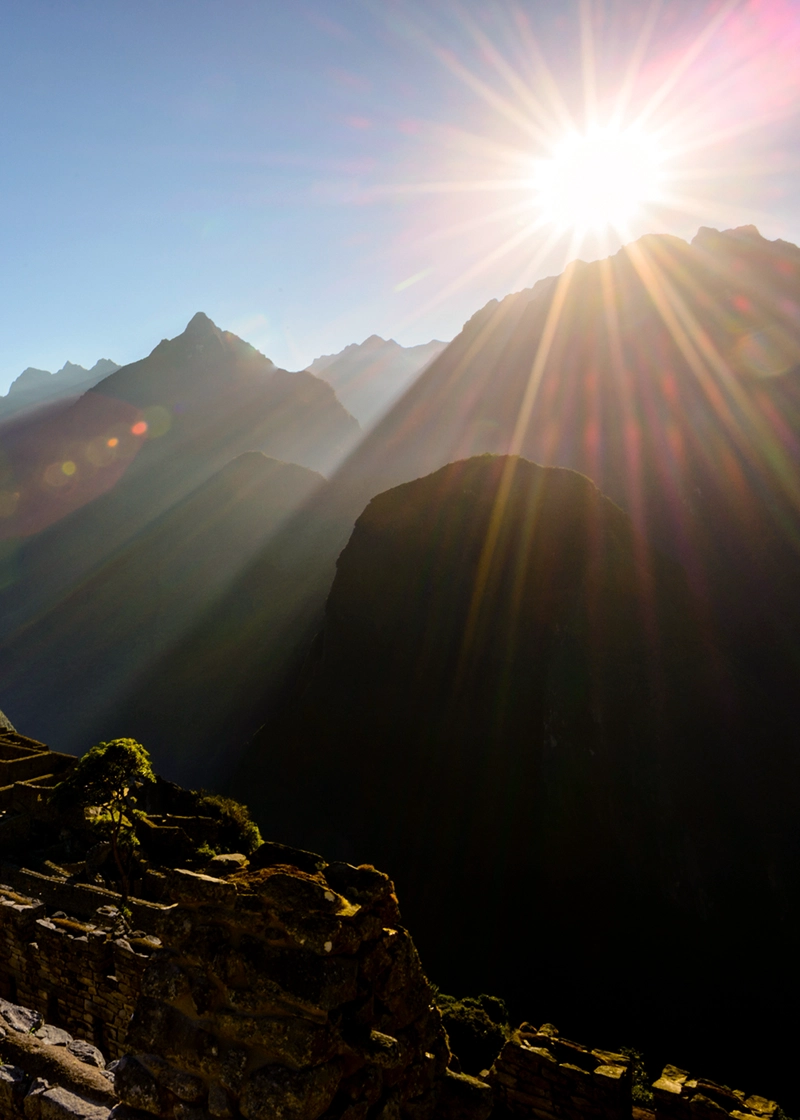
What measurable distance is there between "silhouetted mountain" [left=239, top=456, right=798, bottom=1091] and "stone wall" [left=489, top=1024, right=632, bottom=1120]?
29.7 meters

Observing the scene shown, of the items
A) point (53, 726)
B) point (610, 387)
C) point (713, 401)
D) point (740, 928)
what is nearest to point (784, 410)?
point (713, 401)

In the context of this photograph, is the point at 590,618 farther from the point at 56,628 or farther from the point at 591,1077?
the point at 56,628

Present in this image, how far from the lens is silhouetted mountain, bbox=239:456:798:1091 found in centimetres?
3869

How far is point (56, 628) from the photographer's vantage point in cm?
12344

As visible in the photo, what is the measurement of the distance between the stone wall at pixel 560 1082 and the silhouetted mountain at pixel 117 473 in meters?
99.4

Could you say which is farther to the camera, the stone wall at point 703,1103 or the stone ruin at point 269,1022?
the stone wall at point 703,1103

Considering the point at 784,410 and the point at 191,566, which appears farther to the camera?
the point at 191,566

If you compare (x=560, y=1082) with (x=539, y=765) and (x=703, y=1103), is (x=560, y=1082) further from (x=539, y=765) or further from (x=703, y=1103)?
(x=539, y=765)

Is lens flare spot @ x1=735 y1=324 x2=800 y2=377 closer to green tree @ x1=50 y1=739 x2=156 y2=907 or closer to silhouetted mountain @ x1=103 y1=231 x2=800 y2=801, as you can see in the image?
silhouetted mountain @ x1=103 y1=231 x2=800 y2=801

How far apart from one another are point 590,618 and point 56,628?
383ft

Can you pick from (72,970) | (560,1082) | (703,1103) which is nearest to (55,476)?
(72,970)

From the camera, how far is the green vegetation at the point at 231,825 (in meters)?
27.4

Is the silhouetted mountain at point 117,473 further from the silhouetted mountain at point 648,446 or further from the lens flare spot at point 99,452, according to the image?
the silhouetted mountain at point 648,446

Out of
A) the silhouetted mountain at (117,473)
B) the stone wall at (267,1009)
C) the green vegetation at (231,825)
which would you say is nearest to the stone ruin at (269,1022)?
the stone wall at (267,1009)
